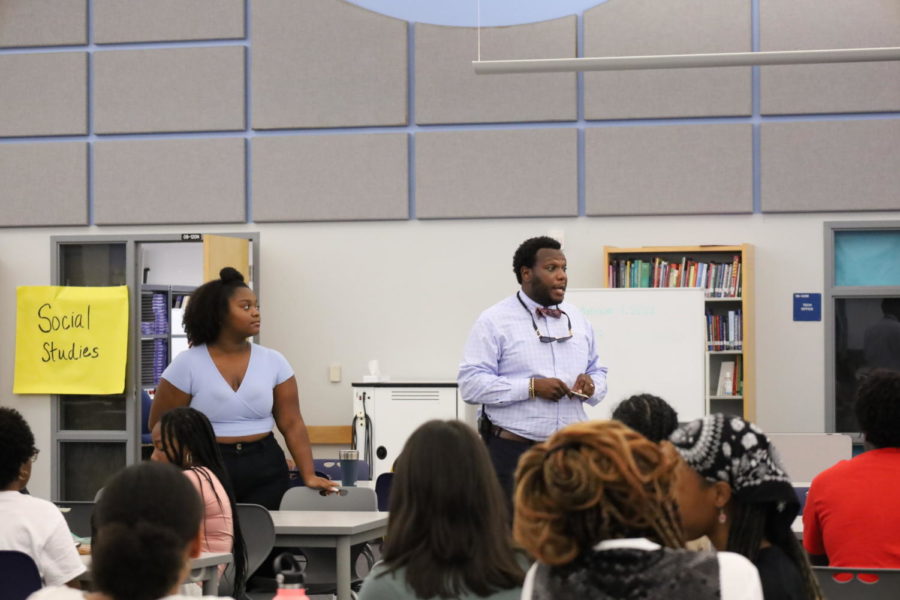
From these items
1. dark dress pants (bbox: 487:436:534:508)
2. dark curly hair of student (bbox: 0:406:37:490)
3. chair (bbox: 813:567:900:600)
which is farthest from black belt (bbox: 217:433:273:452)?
chair (bbox: 813:567:900:600)

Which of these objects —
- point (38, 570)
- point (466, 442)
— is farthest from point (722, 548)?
point (38, 570)

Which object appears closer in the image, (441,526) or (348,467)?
(441,526)

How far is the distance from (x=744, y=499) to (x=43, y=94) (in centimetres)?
713

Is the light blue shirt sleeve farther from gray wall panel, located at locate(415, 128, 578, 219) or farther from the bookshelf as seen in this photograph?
gray wall panel, located at locate(415, 128, 578, 219)

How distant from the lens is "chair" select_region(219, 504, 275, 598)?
3.61 meters

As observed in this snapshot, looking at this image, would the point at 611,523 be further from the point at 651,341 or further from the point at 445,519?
the point at 651,341

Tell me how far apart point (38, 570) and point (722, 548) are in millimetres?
1719

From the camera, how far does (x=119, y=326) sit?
770 centimetres

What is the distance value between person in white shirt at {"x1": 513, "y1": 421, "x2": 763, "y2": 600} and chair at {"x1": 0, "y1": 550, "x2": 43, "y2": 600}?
1.58 metres

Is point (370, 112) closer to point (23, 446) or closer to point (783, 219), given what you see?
point (783, 219)

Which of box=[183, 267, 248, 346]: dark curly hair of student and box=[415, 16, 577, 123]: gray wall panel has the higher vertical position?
box=[415, 16, 577, 123]: gray wall panel

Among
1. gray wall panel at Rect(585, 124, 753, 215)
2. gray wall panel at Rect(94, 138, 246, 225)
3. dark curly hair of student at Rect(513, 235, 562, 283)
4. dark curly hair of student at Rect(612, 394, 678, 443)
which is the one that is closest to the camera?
dark curly hair of student at Rect(612, 394, 678, 443)

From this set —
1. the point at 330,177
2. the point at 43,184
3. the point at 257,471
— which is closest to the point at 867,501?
the point at 257,471

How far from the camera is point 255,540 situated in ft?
11.9
